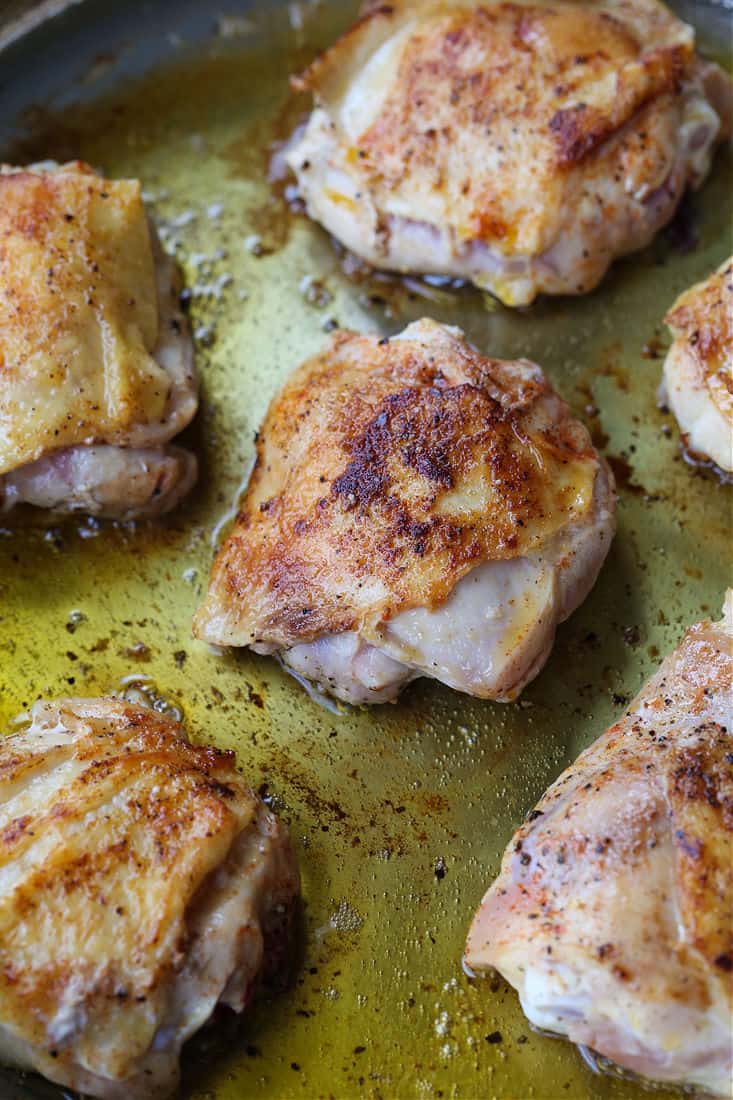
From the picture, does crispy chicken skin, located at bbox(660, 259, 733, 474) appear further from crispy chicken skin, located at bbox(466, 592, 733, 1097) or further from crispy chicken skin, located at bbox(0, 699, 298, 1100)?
crispy chicken skin, located at bbox(0, 699, 298, 1100)

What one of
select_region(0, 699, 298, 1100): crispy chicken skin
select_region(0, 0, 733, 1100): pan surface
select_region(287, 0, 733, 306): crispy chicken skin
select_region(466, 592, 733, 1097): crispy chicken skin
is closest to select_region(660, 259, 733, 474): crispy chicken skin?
select_region(0, 0, 733, 1100): pan surface

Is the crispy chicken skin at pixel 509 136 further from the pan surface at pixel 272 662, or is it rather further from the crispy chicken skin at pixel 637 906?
the crispy chicken skin at pixel 637 906

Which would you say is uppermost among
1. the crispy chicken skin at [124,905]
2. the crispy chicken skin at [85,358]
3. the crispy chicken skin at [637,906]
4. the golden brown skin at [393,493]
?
the crispy chicken skin at [85,358]

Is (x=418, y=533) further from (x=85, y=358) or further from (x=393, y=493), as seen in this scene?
(x=85, y=358)

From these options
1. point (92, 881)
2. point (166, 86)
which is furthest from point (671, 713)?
point (166, 86)

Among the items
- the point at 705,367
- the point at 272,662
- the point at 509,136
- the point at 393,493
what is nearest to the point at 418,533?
the point at 393,493

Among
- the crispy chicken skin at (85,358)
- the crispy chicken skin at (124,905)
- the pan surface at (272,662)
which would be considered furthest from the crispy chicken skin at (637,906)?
the crispy chicken skin at (85,358)
